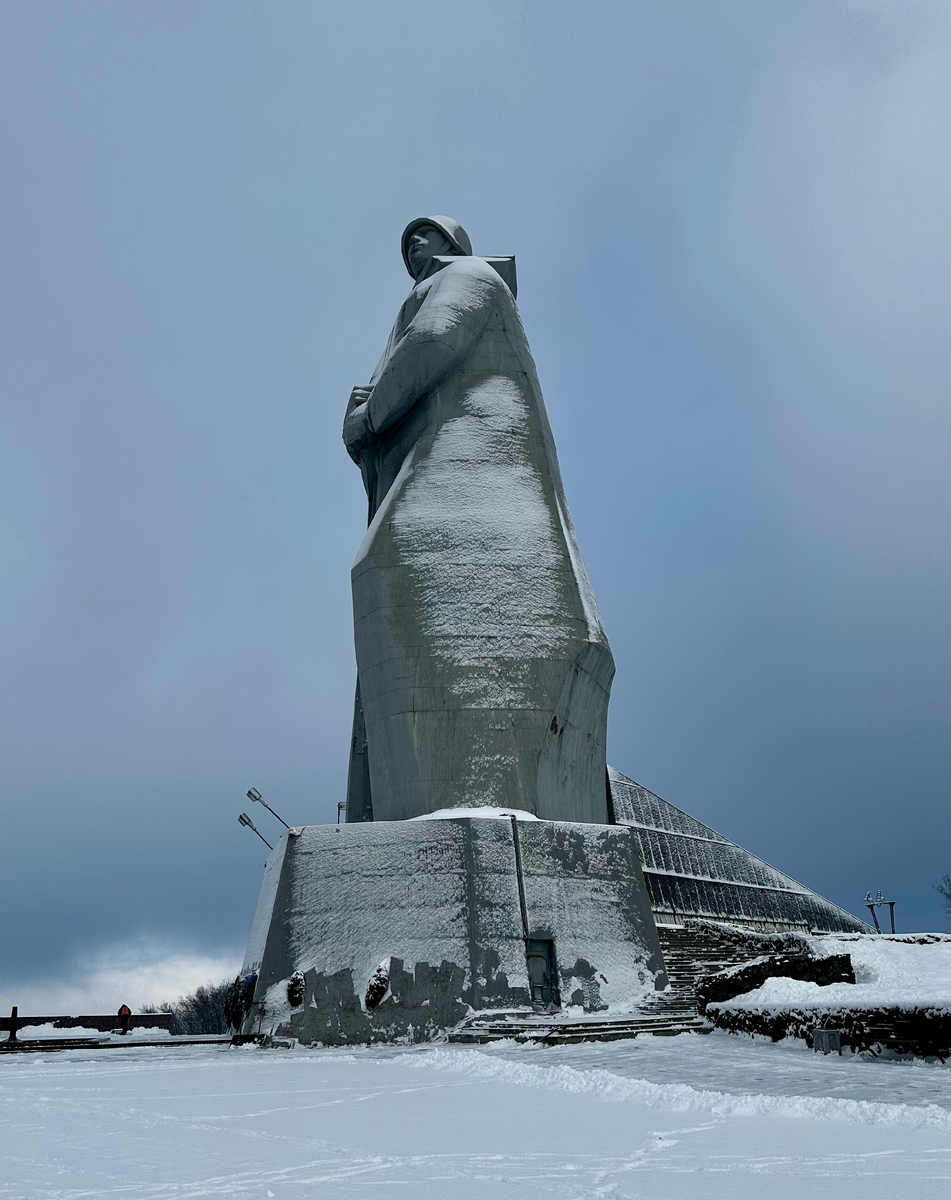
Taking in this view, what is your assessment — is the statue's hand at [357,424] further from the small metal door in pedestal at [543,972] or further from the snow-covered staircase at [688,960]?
the snow-covered staircase at [688,960]

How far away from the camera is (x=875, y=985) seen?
34.5 feet

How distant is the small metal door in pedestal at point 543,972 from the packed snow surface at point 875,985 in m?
1.65

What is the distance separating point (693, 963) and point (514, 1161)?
31.9 ft

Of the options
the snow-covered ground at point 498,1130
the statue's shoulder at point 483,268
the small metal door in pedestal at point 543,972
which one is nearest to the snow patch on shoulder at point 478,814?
the small metal door in pedestal at point 543,972

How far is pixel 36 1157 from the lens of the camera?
147 inches

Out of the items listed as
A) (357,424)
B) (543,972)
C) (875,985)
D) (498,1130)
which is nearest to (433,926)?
(543,972)

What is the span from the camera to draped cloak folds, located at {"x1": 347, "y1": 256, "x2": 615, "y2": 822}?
11.4m

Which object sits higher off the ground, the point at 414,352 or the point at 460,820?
the point at 414,352

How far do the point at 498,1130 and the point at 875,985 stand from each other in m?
7.66

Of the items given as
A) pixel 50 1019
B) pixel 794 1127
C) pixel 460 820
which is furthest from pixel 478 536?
pixel 50 1019

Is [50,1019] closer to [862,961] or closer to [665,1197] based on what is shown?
[862,961]

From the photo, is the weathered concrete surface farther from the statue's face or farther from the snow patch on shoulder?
the statue's face

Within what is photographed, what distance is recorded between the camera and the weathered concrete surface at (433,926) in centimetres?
974

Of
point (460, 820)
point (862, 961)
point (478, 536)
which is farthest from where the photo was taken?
point (862, 961)
